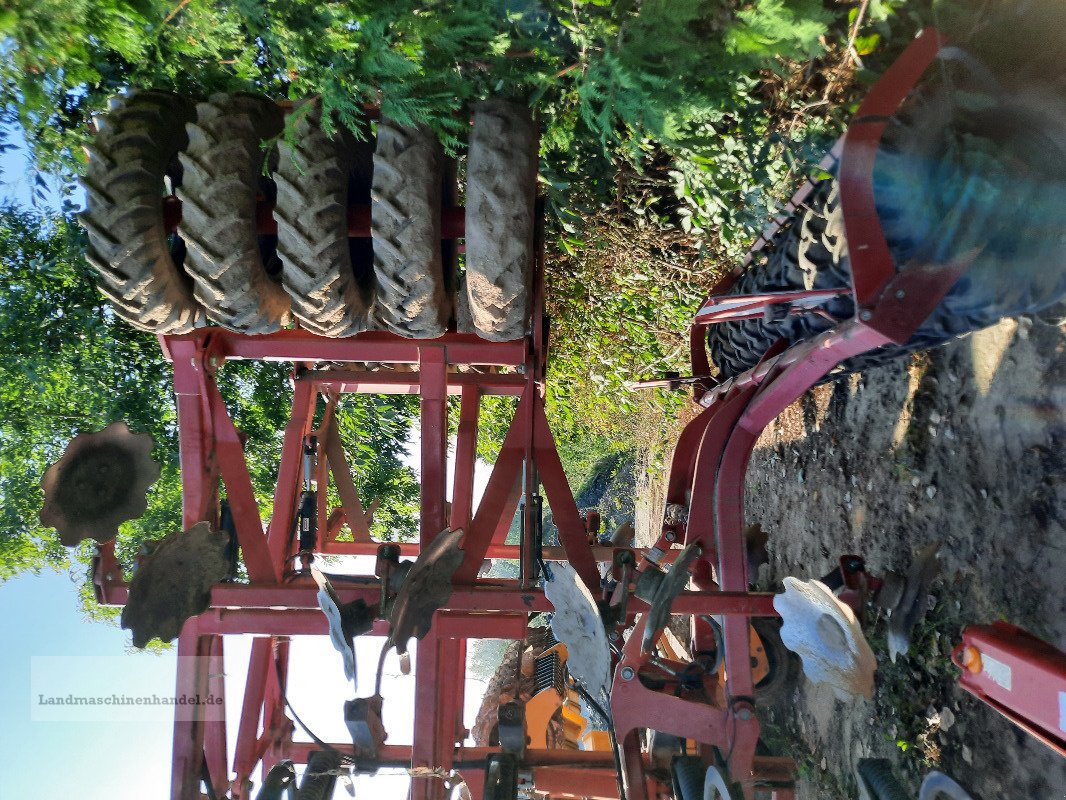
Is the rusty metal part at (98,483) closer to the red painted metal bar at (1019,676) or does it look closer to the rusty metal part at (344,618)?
the rusty metal part at (344,618)

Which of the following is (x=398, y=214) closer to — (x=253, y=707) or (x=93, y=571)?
(x=93, y=571)

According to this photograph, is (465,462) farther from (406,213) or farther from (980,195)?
(980,195)

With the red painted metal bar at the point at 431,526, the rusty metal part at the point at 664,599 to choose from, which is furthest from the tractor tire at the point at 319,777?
the rusty metal part at the point at 664,599

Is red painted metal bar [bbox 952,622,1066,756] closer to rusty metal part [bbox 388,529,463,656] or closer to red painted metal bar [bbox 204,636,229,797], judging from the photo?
rusty metal part [bbox 388,529,463,656]

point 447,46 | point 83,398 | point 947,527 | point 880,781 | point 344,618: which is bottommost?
point 880,781

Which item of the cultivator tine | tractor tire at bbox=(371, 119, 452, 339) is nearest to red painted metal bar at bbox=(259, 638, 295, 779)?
tractor tire at bbox=(371, 119, 452, 339)

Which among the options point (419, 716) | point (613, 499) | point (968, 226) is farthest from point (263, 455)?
point (613, 499)

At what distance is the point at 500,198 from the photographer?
2199mm

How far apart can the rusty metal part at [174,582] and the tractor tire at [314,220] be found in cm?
101

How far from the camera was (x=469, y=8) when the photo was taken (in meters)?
2.07

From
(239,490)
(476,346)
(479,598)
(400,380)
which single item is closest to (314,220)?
(476,346)

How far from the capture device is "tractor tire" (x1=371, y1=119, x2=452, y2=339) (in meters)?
2.19

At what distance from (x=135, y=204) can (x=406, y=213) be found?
908mm

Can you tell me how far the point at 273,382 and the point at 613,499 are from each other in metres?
10.3
